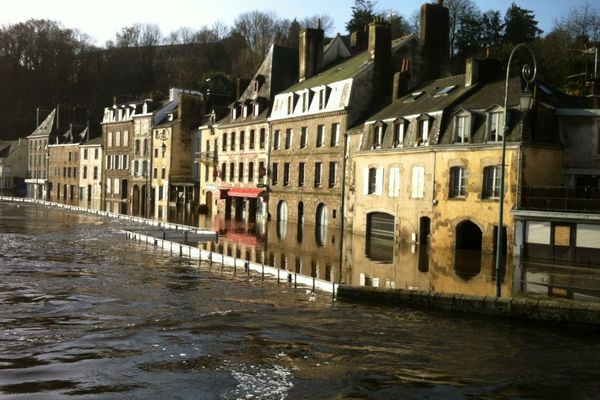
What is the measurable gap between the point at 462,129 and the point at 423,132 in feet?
8.80

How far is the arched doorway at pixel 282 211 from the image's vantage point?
154ft

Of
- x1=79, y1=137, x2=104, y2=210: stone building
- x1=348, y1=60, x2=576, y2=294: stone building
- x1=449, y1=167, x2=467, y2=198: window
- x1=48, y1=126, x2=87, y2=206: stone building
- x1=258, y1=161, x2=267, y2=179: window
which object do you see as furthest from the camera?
x1=48, y1=126, x2=87, y2=206: stone building

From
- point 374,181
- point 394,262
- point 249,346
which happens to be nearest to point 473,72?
point 374,181

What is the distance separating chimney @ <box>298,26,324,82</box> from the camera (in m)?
49.5

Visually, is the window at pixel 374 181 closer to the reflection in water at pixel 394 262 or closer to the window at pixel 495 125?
the reflection in water at pixel 394 262

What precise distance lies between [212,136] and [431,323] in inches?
1808

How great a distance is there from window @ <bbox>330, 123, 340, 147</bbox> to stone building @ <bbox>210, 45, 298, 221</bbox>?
8.62 meters

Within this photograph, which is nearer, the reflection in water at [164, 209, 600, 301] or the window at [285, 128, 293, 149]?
the reflection in water at [164, 209, 600, 301]

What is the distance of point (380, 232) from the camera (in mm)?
36031

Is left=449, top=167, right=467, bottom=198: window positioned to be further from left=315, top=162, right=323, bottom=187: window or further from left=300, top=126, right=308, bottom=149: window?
left=300, top=126, right=308, bottom=149: window

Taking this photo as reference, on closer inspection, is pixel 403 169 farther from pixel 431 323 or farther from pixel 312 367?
pixel 312 367

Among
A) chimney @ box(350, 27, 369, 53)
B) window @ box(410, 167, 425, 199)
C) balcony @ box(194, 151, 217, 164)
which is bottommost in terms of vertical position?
window @ box(410, 167, 425, 199)

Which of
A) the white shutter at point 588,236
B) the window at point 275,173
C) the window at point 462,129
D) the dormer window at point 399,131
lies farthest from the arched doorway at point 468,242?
the window at point 275,173

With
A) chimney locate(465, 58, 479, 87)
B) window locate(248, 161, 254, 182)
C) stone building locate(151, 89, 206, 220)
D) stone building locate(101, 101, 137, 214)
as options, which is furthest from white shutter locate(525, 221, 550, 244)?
stone building locate(101, 101, 137, 214)
